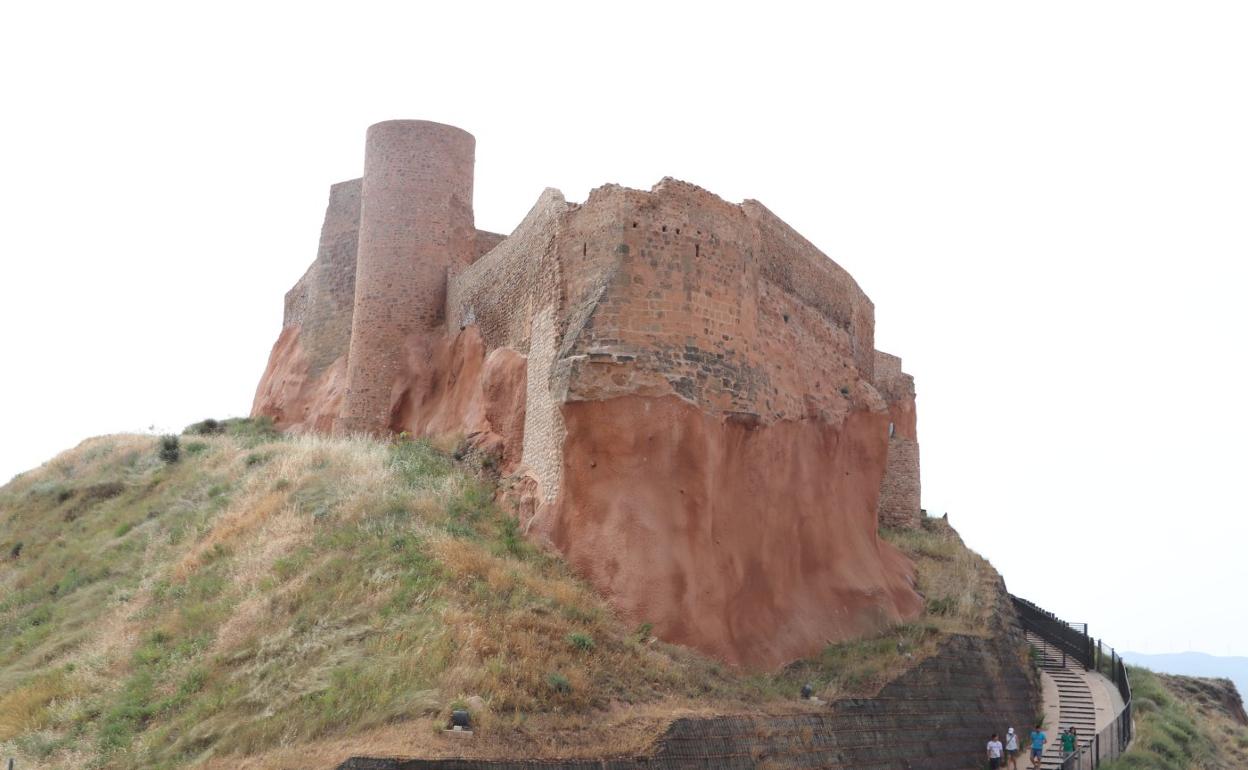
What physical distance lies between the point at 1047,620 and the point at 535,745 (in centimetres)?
2079

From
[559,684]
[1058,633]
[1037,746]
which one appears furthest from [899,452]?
[559,684]

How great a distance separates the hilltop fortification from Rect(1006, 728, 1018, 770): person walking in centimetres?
255

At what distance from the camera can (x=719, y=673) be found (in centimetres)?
1429

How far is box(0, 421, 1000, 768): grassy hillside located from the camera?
37.5 ft

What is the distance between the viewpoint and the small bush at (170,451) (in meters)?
23.1

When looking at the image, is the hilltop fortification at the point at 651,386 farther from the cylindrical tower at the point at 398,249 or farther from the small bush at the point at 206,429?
the small bush at the point at 206,429

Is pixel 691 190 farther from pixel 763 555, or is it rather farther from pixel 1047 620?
pixel 1047 620

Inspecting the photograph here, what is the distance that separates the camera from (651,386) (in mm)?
15406

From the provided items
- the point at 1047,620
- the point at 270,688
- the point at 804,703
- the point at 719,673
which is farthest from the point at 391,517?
the point at 1047,620

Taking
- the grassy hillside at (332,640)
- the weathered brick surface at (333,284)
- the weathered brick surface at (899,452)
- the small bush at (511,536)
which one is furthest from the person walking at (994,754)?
the weathered brick surface at (333,284)

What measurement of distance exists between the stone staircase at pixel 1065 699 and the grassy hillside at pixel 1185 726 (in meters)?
0.88

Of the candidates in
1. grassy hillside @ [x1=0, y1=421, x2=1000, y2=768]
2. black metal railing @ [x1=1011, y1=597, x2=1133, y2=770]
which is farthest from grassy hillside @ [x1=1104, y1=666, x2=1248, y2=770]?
grassy hillside @ [x1=0, y1=421, x2=1000, y2=768]

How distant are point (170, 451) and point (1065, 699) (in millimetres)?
18656

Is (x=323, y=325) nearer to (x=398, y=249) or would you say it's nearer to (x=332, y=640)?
(x=398, y=249)
